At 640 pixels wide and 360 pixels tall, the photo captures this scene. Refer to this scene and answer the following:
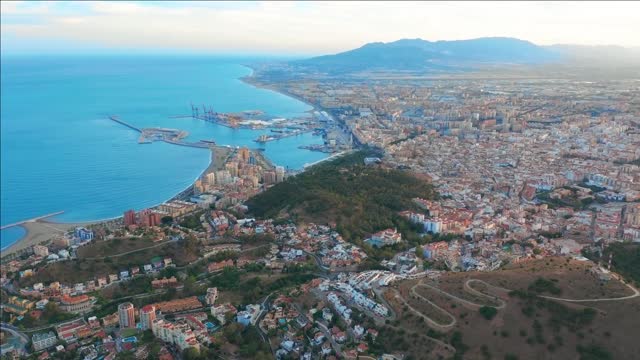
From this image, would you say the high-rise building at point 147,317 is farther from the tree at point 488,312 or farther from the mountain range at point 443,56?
the mountain range at point 443,56

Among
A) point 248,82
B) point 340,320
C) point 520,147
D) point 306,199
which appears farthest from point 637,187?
point 248,82

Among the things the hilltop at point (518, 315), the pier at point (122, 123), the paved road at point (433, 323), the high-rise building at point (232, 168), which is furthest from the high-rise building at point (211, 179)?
the pier at point (122, 123)

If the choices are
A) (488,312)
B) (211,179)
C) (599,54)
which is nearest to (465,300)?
(488,312)

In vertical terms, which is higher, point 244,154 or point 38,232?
point 244,154

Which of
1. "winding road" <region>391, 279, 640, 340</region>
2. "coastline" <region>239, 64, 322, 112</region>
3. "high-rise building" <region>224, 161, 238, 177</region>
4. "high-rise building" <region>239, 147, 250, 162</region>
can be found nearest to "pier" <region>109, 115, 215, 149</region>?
"high-rise building" <region>239, 147, 250, 162</region>

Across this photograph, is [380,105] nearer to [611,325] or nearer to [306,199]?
[306,199]

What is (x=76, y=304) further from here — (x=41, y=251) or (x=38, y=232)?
(x=38, y=232)
